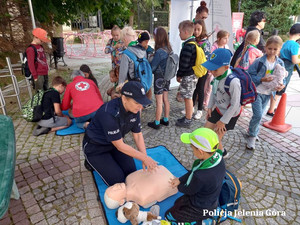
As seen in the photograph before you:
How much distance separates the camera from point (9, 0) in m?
6.61

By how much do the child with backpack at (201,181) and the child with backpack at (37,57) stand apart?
455 centimetres

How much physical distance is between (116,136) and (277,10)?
23.2m

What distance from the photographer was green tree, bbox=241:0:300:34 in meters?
19.7

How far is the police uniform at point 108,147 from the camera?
2.56m

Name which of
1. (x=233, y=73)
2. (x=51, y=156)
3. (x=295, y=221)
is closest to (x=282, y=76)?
(x=233, y=73)

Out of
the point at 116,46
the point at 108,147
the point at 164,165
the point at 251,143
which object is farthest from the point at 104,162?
the point at 116,46

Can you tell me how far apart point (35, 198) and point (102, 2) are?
19.5 ft

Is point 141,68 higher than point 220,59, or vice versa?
point 220,59

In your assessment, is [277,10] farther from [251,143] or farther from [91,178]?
[91,178]

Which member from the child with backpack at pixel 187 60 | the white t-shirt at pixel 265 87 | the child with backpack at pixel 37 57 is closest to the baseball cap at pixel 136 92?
the child with backpack at pixel 187 60

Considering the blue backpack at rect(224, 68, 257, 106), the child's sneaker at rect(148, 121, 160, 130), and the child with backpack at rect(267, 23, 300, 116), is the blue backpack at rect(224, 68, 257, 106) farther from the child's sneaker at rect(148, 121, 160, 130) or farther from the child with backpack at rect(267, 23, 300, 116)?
the child with backpack at rect(267, 23, 300, 116)

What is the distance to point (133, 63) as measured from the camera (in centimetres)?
397

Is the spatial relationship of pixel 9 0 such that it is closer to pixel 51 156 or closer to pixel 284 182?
pixel 51 156

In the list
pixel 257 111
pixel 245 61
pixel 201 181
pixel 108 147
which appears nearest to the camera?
pixel 201 181
